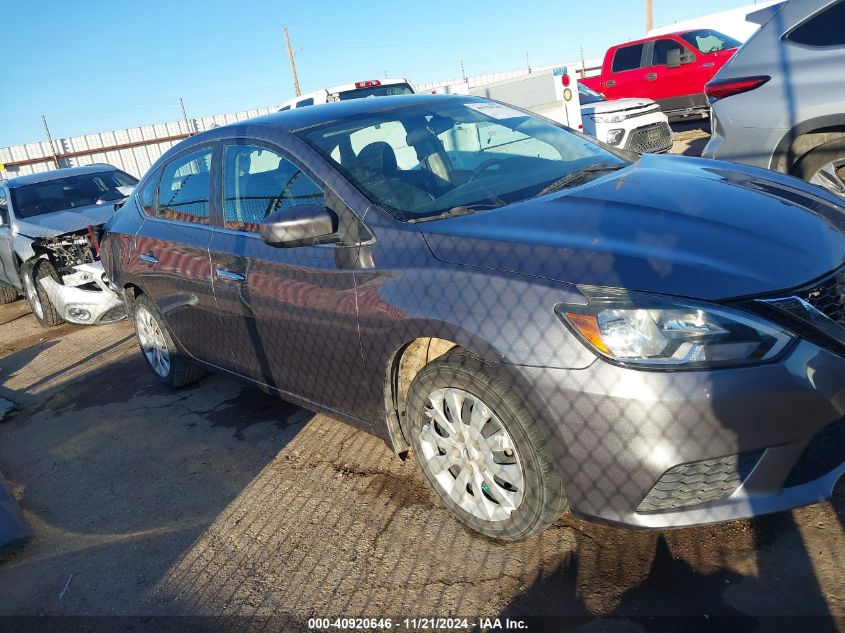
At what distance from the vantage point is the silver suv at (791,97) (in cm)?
411

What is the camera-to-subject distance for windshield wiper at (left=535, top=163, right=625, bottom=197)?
3.03 meters

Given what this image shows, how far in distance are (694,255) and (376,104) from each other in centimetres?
208

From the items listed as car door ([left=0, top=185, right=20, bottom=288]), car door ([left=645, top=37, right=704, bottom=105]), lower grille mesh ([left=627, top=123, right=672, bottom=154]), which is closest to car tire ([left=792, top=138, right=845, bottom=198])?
lower grille mesh ([left=627, top=123, right=672, bottom=154])

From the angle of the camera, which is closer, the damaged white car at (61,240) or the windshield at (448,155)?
the windshield at (448,155)

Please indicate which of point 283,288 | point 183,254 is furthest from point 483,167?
point 183,254

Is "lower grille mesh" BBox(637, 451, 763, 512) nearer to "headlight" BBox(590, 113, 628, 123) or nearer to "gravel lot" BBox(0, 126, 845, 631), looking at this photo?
"gravel lot" BBox(0, 126, 845, 631)

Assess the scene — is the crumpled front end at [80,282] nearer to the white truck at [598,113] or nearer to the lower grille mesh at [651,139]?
the white truck at [598,113]

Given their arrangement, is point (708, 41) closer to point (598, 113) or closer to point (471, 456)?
point (598, 113)

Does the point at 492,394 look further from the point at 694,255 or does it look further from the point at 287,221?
the point at 287,221

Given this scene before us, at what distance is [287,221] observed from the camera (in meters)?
2.86

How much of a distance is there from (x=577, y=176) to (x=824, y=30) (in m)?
2.26

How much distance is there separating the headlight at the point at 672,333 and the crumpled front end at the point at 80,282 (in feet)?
18.9

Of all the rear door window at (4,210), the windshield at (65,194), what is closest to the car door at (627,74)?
the windshield at (65,194)

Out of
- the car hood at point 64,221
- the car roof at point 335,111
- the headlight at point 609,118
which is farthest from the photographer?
the headlight at point 609,118
